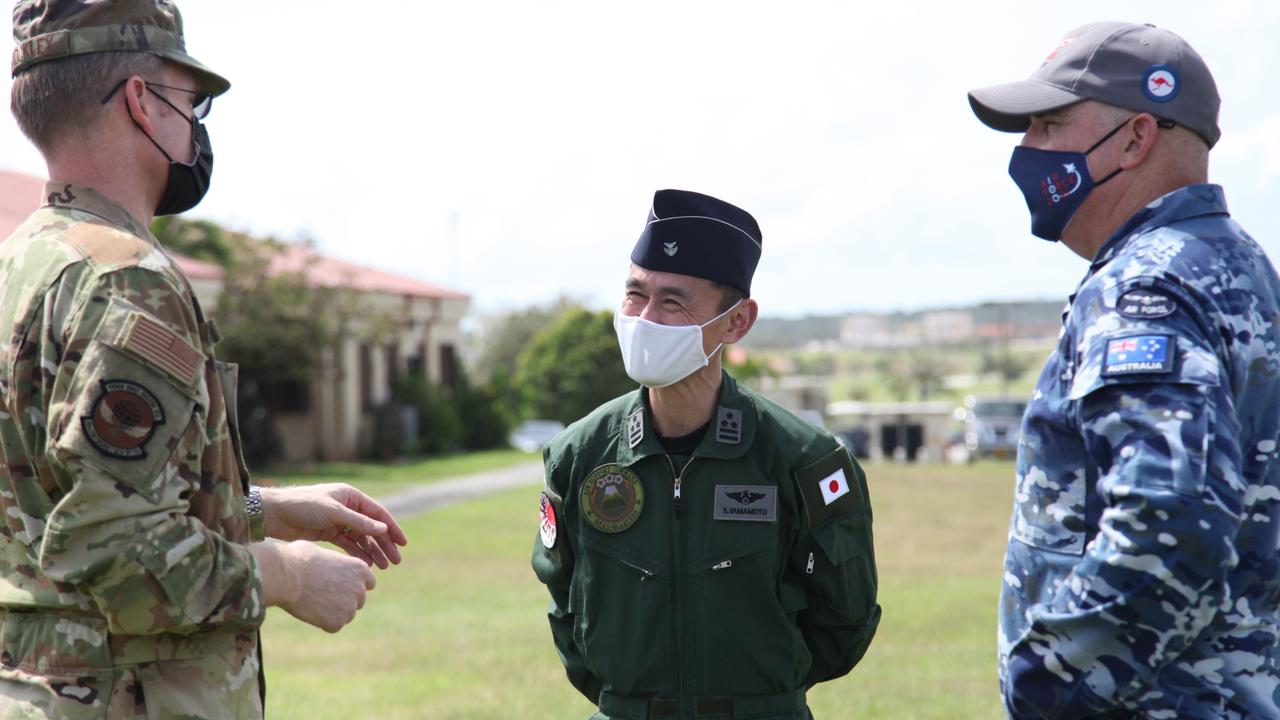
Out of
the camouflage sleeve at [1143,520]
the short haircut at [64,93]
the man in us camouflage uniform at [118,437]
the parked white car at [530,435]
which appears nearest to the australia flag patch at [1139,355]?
the camouflage sleeve at [1143,520]

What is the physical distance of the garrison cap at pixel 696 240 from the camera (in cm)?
396

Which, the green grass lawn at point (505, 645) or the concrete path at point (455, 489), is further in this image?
A: the concrete path at point (455, 489)

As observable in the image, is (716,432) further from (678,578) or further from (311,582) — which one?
(311,582)

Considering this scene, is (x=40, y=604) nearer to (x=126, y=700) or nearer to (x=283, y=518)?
(x=126, y=700)

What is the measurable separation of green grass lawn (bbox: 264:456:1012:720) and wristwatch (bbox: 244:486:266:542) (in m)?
4.32

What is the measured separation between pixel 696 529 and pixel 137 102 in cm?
188

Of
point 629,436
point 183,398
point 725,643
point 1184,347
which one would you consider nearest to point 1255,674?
point 1184,347

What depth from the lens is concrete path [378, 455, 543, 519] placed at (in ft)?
81.6

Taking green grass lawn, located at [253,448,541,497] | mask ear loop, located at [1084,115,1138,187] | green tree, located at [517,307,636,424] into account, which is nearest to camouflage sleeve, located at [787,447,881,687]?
mask ear loop, located at [1084,115,1138,187]

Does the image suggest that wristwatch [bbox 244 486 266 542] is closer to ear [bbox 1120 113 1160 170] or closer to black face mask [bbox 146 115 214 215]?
black face mask [bbox 146 115 214 215]

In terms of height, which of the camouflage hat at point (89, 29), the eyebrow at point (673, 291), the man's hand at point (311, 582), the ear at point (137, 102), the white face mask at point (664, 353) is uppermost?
the camouflage hat at point (89, 29)

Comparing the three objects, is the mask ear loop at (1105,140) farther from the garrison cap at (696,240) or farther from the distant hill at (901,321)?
the distant hill at (901,321)

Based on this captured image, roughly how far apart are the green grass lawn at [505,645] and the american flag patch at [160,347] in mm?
5115

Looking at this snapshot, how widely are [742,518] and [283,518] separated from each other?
1.28 meters
